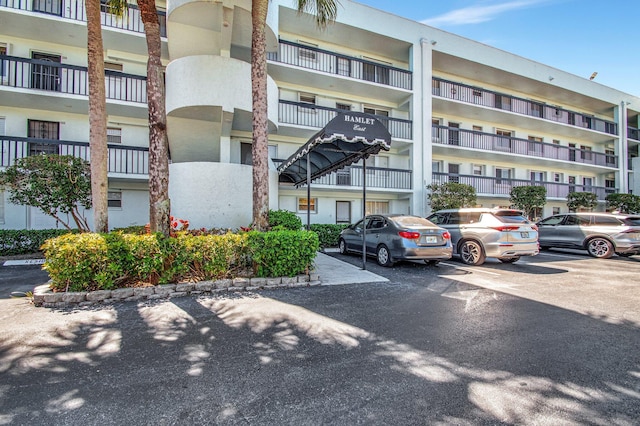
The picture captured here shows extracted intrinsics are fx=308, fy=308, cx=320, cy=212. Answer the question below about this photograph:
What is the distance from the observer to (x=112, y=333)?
3973mm

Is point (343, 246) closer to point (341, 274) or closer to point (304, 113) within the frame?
point (341, 274)

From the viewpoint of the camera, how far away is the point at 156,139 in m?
6.68

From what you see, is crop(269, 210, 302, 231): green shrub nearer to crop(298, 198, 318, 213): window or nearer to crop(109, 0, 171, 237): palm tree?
crop(109, 0, 171, 237): palm tree

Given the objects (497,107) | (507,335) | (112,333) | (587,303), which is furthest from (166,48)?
(497,107)

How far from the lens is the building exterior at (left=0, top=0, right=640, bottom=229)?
10.2 m

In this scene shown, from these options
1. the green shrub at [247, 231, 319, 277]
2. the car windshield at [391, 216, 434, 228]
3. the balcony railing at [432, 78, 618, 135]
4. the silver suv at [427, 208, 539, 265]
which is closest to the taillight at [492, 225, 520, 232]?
the silver suv at [427, 208, 539, 265]

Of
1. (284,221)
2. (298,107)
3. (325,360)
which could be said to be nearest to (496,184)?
(298,107)

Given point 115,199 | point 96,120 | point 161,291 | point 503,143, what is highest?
point 503,143

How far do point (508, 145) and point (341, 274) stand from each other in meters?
17.3

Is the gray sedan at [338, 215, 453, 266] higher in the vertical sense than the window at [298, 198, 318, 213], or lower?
lower

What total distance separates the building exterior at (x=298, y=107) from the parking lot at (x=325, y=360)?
5960 mm

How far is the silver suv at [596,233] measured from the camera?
10.9 meters

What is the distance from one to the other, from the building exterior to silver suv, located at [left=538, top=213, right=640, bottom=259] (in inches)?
218

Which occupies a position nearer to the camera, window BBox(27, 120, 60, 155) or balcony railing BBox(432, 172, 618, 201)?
window BBox(27, 120, 60, 155)
